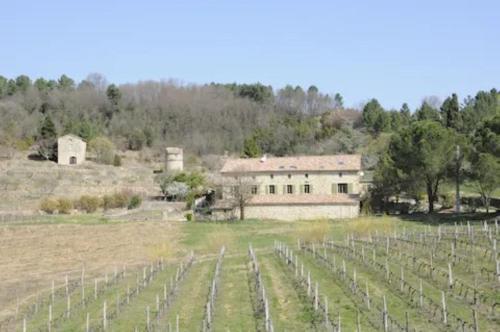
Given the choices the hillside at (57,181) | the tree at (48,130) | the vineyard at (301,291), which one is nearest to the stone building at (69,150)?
the hillside at (57,181)

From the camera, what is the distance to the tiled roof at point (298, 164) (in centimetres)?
6025

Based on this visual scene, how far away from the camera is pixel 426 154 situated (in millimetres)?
53531

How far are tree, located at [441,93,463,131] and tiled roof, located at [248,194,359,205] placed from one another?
32497mm

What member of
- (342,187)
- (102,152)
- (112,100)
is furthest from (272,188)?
(112,100)

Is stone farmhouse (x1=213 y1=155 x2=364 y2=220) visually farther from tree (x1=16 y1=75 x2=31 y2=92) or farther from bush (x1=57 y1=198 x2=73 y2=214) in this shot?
tree (x1=16 y1=75 x2=31 y2=92)

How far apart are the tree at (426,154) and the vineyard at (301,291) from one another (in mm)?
13168

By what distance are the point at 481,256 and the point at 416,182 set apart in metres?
25.0

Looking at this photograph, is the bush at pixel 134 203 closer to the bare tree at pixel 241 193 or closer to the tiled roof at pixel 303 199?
the bare tree at pixel 241 193

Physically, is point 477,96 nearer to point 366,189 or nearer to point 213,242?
point 366,189

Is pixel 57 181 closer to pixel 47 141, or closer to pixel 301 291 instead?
pixel 47 141

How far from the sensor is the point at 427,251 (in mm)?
32938

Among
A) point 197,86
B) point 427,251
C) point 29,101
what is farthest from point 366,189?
point 197,86

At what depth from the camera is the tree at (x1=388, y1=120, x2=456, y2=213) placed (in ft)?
176

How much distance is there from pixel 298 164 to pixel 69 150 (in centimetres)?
4069
